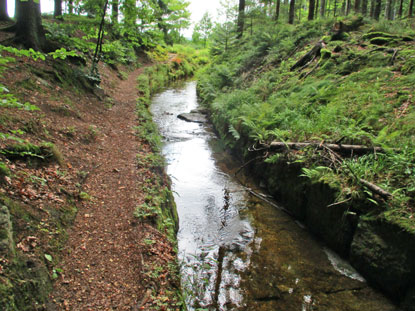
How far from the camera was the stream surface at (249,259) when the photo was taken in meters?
4.36

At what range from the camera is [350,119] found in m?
6.82

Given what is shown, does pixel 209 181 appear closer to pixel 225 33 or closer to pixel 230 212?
pixel 230 212

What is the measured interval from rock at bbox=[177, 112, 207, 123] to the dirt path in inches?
299

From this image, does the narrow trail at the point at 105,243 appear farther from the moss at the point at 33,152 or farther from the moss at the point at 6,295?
the moss at the point at 33,152

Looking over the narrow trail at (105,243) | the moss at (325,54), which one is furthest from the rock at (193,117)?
the narrow trail at (105,243)

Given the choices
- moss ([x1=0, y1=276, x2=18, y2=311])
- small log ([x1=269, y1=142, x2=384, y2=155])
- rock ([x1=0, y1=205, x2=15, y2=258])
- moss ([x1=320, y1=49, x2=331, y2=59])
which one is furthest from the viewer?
moss ([x1=320, y1=49, x2=331, y2=59])

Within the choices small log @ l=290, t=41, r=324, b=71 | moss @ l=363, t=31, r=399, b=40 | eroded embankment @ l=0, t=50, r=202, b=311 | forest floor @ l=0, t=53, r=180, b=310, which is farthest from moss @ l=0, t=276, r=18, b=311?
moss @ l=363, t=31, r=399, b=40

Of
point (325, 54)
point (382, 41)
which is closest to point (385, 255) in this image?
point (325, 54)

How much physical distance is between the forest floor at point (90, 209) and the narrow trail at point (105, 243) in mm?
11

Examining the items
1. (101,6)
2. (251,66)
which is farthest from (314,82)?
(101,6)

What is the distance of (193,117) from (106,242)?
37.2 feet

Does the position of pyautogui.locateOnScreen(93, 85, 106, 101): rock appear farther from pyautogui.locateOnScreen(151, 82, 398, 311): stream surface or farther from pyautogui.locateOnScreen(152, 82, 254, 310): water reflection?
pyautogui.locateOnScreen(151, 82, 398, 311): stream surface

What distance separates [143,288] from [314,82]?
8.84 meters

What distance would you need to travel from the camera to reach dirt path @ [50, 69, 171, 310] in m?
3.35
